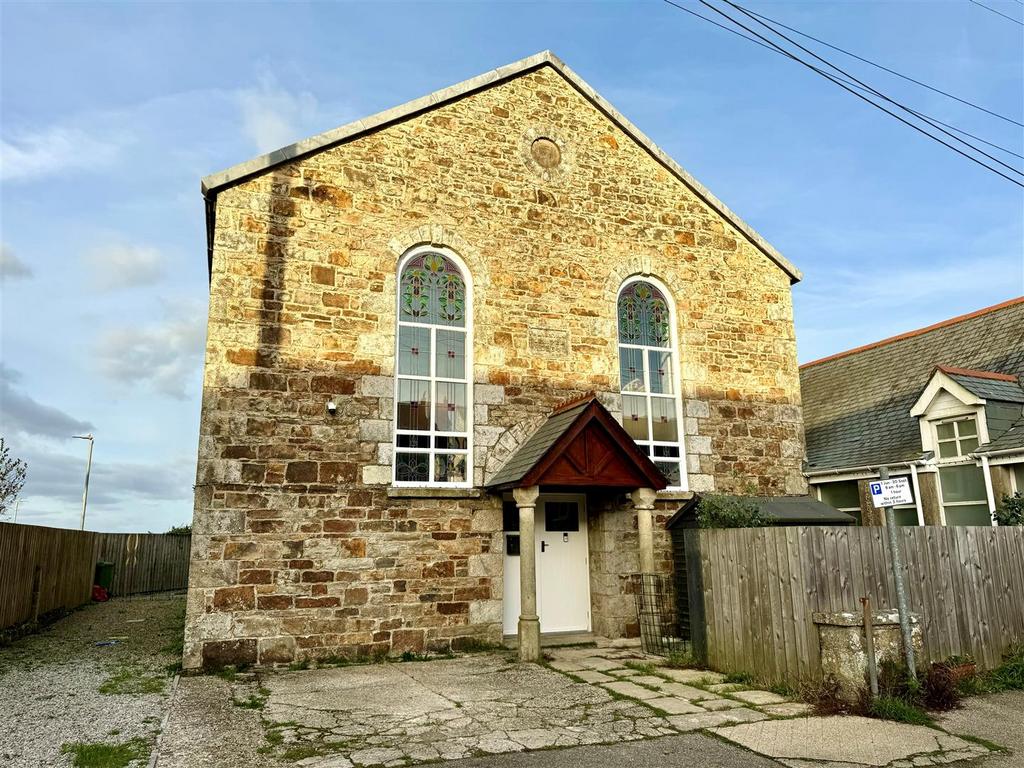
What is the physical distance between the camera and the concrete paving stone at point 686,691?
7.22 m

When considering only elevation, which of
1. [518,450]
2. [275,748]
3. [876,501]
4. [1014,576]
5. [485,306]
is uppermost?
[485,306]

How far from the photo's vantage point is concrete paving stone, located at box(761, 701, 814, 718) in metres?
6.49

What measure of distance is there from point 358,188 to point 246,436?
4.02m

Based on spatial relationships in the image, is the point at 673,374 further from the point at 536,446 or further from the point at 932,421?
the point at 932,421

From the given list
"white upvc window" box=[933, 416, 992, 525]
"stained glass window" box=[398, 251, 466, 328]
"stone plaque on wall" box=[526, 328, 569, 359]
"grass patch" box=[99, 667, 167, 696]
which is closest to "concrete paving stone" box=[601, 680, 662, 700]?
"grass patch" box=[99, 667, 167, 696]

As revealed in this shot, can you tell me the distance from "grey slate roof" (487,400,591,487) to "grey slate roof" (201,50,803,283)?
5.22m

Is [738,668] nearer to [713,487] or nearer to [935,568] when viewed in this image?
[935,568]

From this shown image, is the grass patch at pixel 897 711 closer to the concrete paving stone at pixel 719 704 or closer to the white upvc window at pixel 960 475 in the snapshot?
the concrete paving stone at pixel 719 704

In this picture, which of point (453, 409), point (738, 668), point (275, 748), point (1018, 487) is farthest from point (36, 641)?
point (1018, 487)

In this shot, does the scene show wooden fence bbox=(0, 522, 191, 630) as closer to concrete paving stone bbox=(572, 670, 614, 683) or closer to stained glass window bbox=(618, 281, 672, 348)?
concrete paving stone bbox=(572, 670, 614, 683)

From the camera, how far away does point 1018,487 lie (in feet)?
34.9

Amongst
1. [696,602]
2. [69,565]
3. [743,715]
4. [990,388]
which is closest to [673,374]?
[696,602]

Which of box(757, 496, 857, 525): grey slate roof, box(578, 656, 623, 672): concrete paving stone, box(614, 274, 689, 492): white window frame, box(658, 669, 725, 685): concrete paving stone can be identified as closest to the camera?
box(658, 669, 725, 685): concrete paving stone

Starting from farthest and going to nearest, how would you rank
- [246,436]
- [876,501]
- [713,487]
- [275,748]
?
[713,487]
[246,436]
[876,501]
[275,748]
